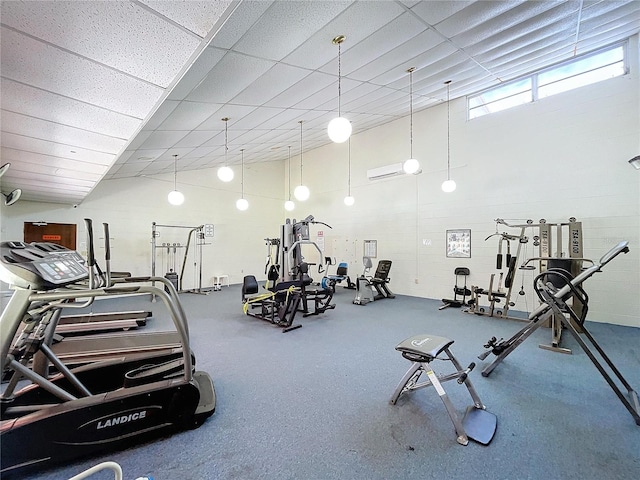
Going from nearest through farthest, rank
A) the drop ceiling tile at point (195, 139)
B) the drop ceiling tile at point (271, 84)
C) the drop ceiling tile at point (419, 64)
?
the drop ceiling tile at point (271, 84) < the drop ceiling tile at point (419, 64) < the drop ceiling tile at point (195, 139)

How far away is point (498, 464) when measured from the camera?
1.66 m

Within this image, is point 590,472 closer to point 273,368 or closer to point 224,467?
point 224,467

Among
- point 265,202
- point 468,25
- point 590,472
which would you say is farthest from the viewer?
point 265,202

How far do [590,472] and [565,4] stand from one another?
4399 millimetres

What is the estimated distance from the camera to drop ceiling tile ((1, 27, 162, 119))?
1467mm

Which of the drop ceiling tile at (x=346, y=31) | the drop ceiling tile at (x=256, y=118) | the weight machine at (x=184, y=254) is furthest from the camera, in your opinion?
the weight machine at (x=184, y=254)

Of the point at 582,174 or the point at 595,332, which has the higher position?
the point at 582,174

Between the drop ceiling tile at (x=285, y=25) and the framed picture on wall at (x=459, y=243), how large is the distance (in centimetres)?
508

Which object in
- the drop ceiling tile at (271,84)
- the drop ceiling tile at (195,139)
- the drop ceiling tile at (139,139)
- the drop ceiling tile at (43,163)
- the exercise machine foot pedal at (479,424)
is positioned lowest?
the exercise machine foot pedal at (479,424)

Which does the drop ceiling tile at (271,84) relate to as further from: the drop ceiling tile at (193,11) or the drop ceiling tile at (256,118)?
the drop ceiling tile at (193,11)

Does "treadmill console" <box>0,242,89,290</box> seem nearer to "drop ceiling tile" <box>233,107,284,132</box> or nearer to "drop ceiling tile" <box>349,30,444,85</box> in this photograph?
"drop ceiling tile" <box>233,107,284,132</box>

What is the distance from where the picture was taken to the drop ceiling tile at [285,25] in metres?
2.28

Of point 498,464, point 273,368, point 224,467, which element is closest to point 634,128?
point 498,464

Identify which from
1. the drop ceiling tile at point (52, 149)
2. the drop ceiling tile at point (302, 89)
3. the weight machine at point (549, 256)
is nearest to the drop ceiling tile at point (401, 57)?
the drop ceiling tile at point (302, 89)
